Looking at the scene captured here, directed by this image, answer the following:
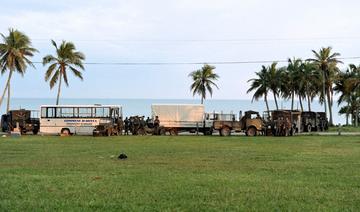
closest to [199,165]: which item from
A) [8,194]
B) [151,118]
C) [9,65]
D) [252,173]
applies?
[252,173]

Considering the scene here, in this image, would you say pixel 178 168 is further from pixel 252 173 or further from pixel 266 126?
pixel 266 126

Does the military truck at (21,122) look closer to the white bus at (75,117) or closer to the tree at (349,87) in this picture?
the white bus at (75,117)

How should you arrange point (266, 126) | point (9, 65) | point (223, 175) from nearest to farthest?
point (223, 175) → point (266, 126) → point (9, 65)

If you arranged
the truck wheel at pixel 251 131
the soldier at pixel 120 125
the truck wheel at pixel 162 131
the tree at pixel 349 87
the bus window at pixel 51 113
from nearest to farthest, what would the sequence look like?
the truck wheel at pixel 251 131
the soldier at pixel 120 125
the bus window at pixel 51 113
the truck wheel at pixel 162 131
the tree at pixel 349 87

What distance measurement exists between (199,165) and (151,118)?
103 ft

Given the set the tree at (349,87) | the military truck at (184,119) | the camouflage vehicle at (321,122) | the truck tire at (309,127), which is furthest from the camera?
the tree at (349,87)

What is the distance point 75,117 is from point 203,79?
2917 cm

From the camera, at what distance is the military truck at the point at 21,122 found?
4500cm

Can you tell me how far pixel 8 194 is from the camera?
9.77 meters

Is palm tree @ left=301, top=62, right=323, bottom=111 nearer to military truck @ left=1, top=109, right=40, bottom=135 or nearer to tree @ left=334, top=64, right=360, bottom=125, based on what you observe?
tree @ left=334, top=64, right=360, bottom=125

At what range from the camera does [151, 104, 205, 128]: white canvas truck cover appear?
46406mm

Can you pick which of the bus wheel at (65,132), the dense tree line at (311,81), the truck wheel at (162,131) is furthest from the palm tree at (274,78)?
the bus wheel at (65,132)

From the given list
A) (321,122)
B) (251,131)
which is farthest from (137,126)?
(321,122)

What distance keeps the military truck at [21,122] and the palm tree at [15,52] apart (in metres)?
7.47
